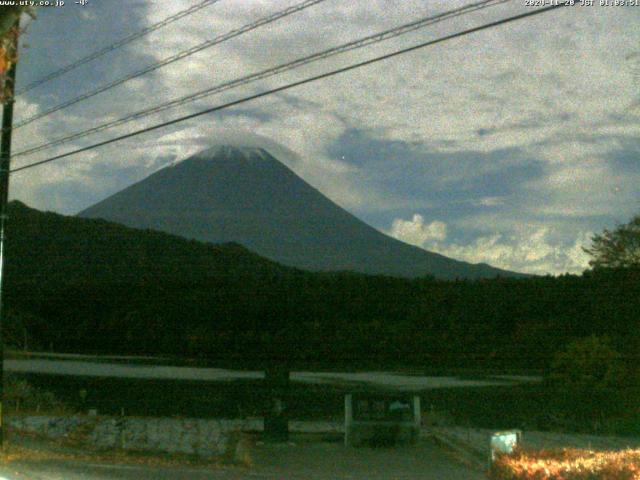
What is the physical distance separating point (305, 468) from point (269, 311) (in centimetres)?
3937

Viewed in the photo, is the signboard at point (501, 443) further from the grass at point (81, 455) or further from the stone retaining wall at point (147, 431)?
the stone retaining wall at point (147, 431)

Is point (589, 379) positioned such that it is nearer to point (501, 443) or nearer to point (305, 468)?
point (305, 468)

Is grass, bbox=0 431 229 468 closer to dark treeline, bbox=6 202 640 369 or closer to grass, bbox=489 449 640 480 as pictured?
grass, bbox=489 449 640 480

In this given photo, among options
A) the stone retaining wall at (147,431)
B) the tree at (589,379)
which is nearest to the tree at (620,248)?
the tree at (589,379)

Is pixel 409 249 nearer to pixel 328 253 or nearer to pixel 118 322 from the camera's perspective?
pixel 328 253

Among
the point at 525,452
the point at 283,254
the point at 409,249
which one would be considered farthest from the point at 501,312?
the point at 409,249

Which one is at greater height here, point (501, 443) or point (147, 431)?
point (501, 443)

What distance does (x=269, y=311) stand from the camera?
54.3m

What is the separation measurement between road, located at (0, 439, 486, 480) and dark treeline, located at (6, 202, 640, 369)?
2900 centimetres

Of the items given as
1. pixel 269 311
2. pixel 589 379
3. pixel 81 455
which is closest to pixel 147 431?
pixel 81 455

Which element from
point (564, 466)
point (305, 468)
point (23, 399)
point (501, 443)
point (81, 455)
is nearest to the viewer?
point (564, 466)

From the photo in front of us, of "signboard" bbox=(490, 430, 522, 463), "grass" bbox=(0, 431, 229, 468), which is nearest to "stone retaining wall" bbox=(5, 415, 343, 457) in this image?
"grass" bbox=(0, 431, 229, 468)

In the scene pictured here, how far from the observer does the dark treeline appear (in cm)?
4859

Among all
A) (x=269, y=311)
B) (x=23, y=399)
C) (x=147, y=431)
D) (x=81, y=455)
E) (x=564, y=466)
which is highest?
(x=269, y=311)
